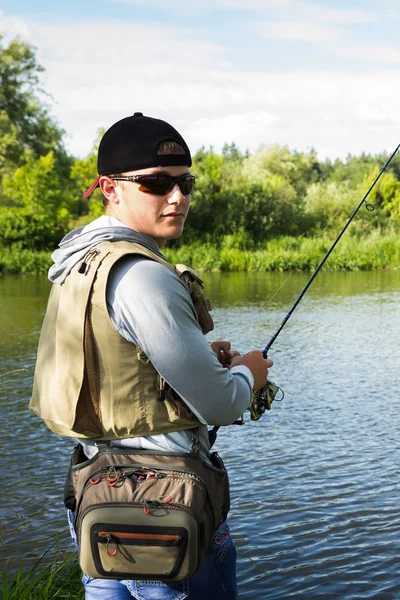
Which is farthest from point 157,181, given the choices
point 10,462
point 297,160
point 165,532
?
point 297,160

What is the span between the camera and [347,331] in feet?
39.7

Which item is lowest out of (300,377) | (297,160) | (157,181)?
(297,160)

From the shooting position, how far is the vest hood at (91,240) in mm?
2047

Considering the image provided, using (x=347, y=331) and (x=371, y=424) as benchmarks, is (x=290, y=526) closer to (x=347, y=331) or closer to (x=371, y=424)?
(x=371, y=424)

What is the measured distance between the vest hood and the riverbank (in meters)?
24.1

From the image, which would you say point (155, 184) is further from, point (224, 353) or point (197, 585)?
point (197, 585)

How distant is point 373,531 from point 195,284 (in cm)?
296

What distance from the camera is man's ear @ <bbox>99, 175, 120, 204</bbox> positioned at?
7.08ft

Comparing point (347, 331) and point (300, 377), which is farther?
point (347, 331)

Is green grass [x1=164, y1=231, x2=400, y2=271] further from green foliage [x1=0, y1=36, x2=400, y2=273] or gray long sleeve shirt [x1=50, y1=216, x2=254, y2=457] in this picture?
gray long sleeve shirt [x1=50, y1=216, x2=254, y2=457]

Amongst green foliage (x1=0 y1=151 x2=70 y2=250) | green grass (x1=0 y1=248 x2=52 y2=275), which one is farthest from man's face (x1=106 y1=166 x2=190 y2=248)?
green foliage (x1=0 y1=151 x2=70 y2=250)

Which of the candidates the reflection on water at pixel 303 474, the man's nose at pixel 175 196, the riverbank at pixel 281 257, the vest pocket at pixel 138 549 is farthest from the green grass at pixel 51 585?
Result: the riverbank at pixel 281 257

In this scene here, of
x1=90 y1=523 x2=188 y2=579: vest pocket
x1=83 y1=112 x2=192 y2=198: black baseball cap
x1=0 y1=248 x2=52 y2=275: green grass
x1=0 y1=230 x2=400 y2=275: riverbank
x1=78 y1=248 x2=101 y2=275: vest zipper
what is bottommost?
x1=0 y1=248 x2=52 y2=275: green grass

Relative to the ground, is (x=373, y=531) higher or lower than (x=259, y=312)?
higher
